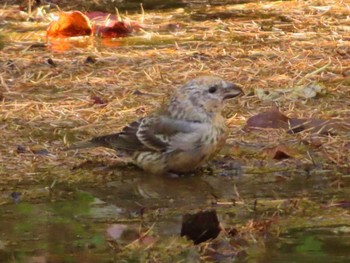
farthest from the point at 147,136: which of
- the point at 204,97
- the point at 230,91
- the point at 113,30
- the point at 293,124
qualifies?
the point at 113,30

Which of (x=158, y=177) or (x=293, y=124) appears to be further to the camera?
(x=293, y=124)

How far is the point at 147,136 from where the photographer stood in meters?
8.17

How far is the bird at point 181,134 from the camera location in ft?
25.8

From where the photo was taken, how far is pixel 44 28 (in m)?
13.1

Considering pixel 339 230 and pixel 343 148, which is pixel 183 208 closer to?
pixel 339 230

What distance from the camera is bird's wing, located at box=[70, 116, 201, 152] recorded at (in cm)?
799

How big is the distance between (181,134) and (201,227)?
5.82 feet

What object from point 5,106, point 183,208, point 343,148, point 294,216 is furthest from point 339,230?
point 5,106

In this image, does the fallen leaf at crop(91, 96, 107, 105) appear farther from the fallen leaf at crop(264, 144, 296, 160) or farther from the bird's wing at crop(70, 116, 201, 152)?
the fallen leaf at crop(264, 144, 296, 160)

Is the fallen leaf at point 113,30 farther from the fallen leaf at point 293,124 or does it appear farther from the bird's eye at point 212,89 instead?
the bird's eye at point 212,89

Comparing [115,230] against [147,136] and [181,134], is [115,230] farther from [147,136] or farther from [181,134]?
[147,136]

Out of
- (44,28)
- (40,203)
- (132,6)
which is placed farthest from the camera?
(132,6)

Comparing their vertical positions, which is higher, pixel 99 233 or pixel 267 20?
pixel 99 233

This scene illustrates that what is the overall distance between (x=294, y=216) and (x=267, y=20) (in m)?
6.55
